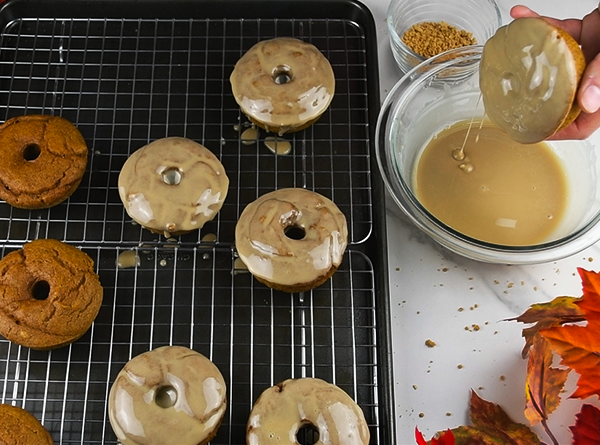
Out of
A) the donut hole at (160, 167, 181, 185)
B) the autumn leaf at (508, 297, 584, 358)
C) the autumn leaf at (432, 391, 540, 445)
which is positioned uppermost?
the autumn leaf at (508, 297, 584, 358)

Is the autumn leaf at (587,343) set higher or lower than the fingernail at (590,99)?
lower

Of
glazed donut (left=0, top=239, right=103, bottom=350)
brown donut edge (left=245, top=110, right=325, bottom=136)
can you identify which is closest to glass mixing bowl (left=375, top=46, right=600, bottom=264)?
brown donut edge (left=245, top=110, right=325, bottom=136)

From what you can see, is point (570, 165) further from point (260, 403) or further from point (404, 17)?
point (260, 403)

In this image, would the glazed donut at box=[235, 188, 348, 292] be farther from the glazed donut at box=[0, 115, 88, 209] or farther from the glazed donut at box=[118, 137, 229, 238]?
the glazed donut at box=[0, 115, 88, 209]

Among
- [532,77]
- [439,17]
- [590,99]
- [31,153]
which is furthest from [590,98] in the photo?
[31,153]

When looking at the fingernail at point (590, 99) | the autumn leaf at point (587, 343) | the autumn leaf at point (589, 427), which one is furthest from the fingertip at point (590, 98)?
the autumn leaf at point (589, 427)

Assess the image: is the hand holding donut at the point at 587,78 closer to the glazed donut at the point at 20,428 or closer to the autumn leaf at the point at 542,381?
the autumn leaf at the point at 542,381
